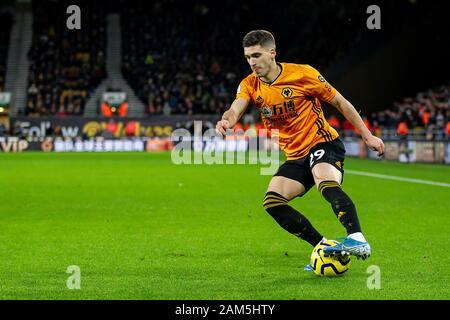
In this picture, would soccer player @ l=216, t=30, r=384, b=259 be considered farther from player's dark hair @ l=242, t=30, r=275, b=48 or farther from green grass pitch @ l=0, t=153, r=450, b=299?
green grass pitch @ l=0, t=153, r=450, b=299

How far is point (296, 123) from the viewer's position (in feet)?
29.5

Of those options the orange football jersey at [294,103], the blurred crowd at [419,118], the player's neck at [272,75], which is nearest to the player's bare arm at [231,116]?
the orange football jersey at [294,103]

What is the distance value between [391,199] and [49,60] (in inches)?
1603

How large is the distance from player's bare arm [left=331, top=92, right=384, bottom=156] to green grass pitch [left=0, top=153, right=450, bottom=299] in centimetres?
127

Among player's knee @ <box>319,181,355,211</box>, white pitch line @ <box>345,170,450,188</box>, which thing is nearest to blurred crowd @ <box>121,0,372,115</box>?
white pitch line @ <box>345,170,450,188</box>

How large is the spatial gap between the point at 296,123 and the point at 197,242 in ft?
9.65

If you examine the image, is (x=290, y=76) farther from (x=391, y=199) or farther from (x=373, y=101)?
(x=373, y=101)

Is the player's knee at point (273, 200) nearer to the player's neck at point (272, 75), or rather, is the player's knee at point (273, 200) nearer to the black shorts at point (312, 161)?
the black shorts at point (312, 161)

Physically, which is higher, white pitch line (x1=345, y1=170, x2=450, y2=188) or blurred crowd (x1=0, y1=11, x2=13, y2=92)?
blurred crowd (x1=0, y1=11, x2=13, y2=92)

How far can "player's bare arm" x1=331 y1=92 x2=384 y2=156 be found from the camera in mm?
8398

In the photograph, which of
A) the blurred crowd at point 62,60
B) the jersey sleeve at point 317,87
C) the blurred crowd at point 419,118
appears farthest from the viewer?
the blurred crowd at point 62,60

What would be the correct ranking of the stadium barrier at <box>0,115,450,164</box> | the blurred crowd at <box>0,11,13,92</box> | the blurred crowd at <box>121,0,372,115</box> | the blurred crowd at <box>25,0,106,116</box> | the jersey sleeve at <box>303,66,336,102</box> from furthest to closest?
1. the blurred crowd at <box>0,11,13,92</box>
2. the blurred crowd at <box>121,0,372,115</box>
3. the blurred crowd at <box>25,0,106,116</box>
4. the stadium barrier at <box>0,115,450,164</box>
5. the jersey sleeve at <box>303,66,336,102</box>

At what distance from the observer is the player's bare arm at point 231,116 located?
8.08m

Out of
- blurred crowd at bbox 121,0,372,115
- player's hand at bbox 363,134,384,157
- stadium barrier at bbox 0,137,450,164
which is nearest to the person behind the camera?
player's hand at bbox 363,134,384,157
